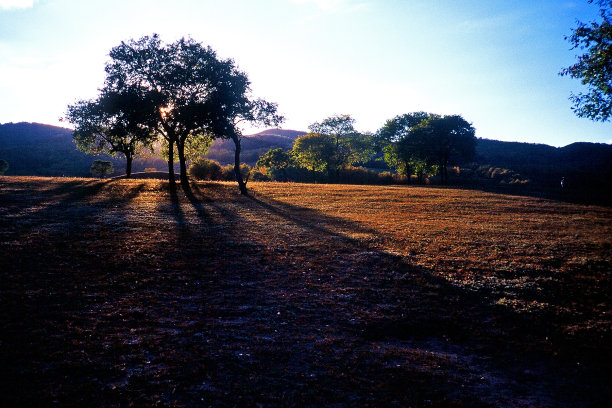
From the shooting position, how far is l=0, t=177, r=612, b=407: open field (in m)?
Answer: 4.38

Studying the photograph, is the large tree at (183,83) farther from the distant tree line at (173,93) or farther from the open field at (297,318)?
the open field at (297,318)

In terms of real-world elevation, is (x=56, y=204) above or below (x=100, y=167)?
below

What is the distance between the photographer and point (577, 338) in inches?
239

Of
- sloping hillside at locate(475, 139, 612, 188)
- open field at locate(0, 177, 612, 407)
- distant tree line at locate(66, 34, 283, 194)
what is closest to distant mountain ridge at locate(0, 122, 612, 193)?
sloping hillside at locate(475, 139, 612, 188)

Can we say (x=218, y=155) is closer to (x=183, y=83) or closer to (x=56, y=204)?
(x=183, y=83)

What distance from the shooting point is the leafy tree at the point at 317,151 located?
2756 inches

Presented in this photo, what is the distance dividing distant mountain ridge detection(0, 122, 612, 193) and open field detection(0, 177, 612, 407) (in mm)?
73688

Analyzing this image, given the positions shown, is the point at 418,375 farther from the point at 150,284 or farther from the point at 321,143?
the point at 321,143

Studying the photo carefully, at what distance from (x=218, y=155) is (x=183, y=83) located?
108 meters

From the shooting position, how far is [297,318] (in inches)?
261

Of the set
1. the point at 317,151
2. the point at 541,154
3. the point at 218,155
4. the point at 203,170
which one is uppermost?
the point at 541,154

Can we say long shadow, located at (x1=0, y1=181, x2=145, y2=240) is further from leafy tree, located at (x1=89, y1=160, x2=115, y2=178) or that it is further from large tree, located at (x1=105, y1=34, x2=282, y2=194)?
leafy tree, located at (x1=89, y1=160, x2=115, y2=178)

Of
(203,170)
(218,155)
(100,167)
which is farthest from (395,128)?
(218,155)

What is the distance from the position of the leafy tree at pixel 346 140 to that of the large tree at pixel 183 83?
1623 inches
